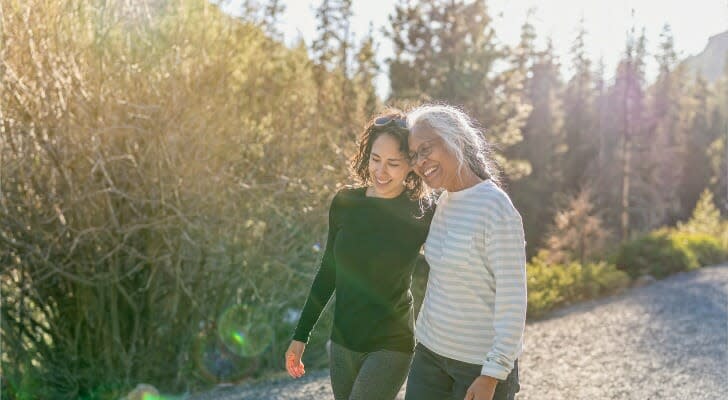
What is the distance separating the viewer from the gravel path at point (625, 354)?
5.96 m

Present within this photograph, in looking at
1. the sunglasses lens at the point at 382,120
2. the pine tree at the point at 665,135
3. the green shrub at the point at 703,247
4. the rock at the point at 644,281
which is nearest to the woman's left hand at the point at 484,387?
the sunglasses lens at the point at 382,120

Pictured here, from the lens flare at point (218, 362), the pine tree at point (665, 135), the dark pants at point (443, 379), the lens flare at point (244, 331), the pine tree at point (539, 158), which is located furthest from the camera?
the pine tree at point (665, 135)

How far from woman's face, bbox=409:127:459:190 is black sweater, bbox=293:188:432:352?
0.98 ft

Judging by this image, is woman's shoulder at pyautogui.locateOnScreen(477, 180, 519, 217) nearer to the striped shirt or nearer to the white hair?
the striped shirt

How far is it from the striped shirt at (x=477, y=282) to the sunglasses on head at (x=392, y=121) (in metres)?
0.34

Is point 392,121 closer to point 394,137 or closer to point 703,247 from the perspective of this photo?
point 394,137

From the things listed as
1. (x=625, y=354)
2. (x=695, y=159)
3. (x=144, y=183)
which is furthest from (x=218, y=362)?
(x=695, y=159)

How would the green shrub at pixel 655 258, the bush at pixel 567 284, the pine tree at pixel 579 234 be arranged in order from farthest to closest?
the pine tree at pixel 579 234 → the green shrub at pixel 655 258 → the bush at pixel 567 284

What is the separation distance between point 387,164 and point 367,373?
0.69 meters

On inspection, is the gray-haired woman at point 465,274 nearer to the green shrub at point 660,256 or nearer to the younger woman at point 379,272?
the younger woman at point 379,272

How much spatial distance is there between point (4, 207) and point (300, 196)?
2.34m

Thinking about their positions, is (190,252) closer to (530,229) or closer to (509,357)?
(509,357)

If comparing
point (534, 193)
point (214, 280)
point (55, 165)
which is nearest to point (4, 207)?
point (55, 165)

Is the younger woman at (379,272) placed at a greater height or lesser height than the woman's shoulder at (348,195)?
lesser
